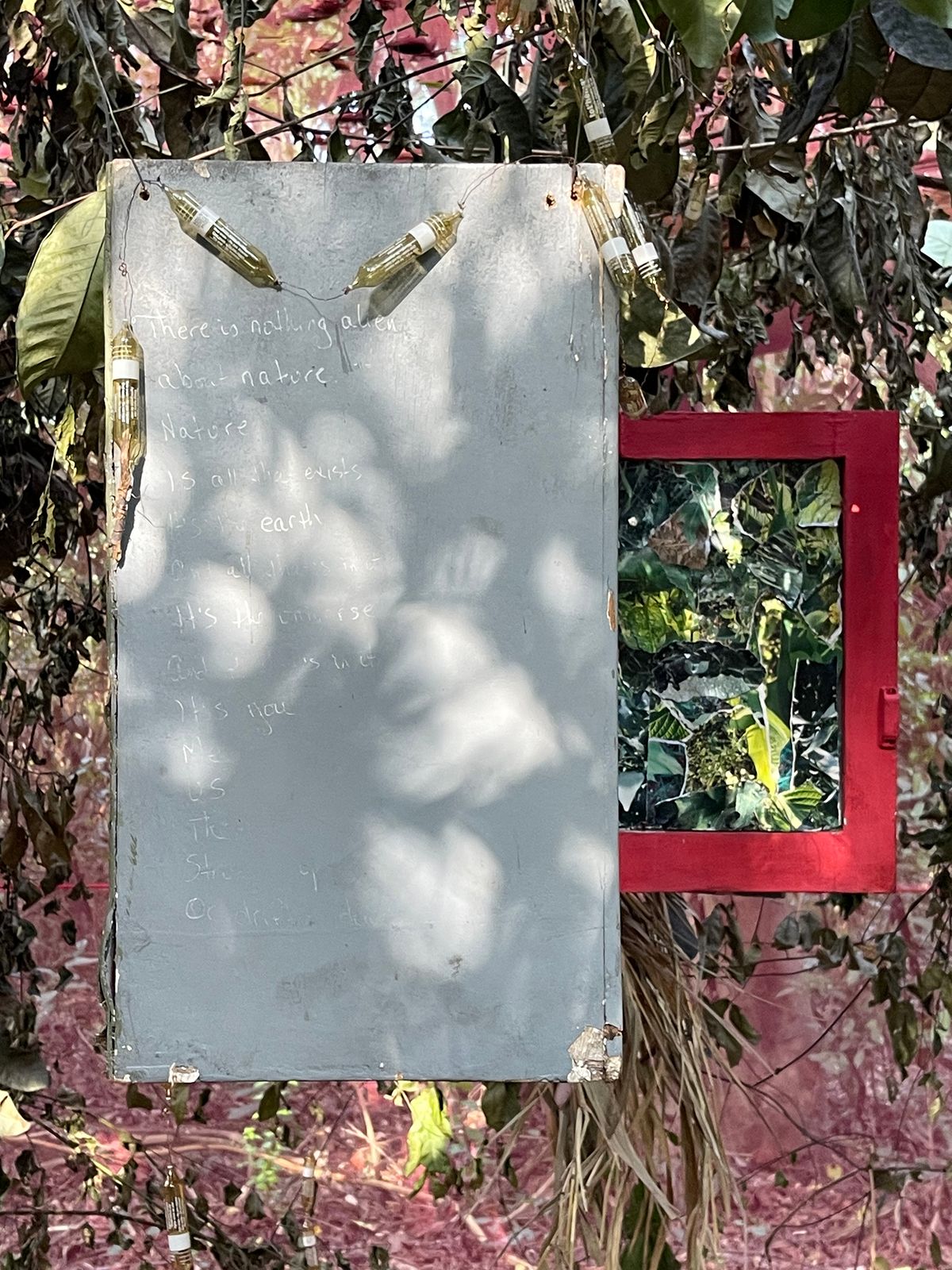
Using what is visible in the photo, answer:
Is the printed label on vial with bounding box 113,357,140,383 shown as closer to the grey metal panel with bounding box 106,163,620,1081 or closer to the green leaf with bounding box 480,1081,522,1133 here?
the grey metal panel with bounding box 106,163,620,1081

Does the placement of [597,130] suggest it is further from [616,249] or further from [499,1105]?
[499,1105]

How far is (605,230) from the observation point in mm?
1436

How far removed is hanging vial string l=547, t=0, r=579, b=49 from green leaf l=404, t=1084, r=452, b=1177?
57.0 inches

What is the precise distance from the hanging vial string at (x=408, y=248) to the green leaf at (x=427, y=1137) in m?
1.18

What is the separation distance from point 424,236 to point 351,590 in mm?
403

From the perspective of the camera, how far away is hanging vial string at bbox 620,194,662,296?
1.42m

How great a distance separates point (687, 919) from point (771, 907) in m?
0.83

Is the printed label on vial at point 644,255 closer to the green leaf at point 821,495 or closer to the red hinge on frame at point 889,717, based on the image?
the green leaf at point 821,495

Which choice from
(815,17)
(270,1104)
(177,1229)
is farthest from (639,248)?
(270,1104)

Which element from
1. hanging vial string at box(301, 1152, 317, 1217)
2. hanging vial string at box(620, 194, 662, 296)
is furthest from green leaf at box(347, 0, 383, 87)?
hanging vial string at box(301, 1152, 317, 1217)

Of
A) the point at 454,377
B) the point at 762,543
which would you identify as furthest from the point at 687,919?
the point at 454,377

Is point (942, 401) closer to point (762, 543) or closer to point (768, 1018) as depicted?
point (762, 543)

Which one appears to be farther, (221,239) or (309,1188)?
(309,1188)

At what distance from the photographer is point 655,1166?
1.87 meters
